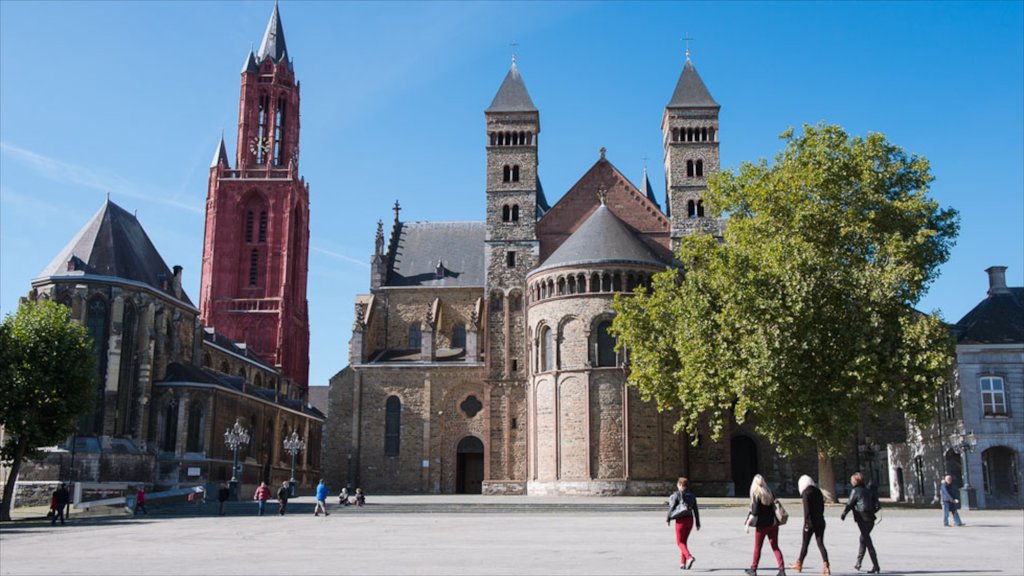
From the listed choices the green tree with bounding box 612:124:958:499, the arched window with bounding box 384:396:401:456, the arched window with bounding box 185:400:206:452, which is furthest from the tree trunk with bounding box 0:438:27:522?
the green tree with bounding box 612:124:958:499

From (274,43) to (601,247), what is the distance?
159 feet

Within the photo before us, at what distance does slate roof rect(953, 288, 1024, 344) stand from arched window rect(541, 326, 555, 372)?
20266mm

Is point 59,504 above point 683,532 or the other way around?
the other way around

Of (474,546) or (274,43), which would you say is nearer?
(474,546)

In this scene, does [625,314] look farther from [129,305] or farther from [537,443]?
[129,305]

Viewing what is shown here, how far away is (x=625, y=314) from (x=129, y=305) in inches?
1058

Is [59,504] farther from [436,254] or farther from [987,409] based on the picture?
[436,254]

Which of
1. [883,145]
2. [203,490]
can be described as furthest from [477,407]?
[883,145]

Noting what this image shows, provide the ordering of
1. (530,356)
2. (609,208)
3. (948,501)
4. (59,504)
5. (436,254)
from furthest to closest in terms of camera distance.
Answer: (436,254), (609,208), (530,356), (59,504), (948,501)

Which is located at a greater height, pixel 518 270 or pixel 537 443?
pixel 518 270

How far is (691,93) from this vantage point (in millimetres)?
57688

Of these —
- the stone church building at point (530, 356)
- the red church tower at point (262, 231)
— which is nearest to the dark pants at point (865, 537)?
the stone church building at point (530, 356)

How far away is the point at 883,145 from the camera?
1540 inches

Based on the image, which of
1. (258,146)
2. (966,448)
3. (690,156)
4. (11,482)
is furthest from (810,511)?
(258,146)
